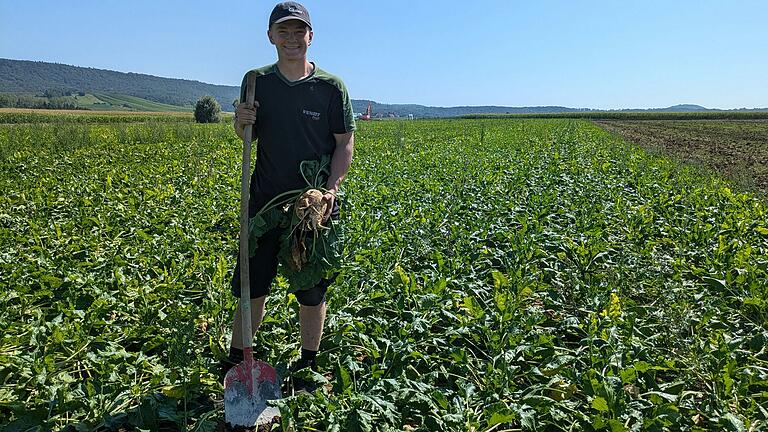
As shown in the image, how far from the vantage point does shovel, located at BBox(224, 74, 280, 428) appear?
2619 mm

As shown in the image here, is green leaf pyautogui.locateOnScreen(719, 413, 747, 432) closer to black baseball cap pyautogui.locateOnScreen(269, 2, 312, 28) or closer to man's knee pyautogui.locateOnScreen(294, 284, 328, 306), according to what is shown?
man's knee pyautogui.locateOnScreen(294, 284, 328, 306)

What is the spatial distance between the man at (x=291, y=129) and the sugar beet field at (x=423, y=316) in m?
0.51

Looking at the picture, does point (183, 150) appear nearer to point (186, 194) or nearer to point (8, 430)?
point (186, 194)

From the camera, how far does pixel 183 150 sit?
15.4 metres

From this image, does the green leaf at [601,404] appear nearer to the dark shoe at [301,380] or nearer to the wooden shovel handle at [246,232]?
the dark shoe at [301,380]

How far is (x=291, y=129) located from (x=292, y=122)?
4 cm

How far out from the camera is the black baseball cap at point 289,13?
2.50 metres

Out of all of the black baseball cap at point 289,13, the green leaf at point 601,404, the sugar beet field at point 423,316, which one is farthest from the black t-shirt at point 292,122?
the green leaf at point 601,404

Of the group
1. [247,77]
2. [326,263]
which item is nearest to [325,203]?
[326,263]

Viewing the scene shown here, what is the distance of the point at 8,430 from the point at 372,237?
363 cm

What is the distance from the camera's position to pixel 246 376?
2.66m

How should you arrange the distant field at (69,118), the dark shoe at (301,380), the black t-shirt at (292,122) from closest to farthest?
the black t-shirt at (292,122) → the dark shoe at (301,380) → the distant field at (69,118)

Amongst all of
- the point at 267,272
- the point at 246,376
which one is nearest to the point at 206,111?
the point at 267,272

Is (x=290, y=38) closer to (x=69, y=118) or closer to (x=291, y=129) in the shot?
(x=291, y=129)
